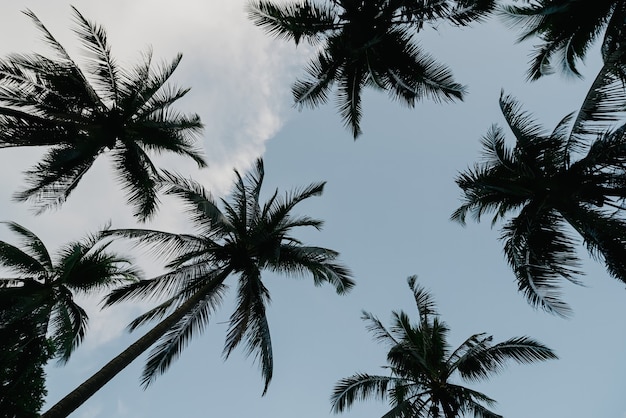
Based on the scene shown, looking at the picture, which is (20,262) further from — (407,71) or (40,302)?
(407,71)

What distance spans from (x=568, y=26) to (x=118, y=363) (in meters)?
15.0

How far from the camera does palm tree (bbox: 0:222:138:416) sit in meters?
10.9

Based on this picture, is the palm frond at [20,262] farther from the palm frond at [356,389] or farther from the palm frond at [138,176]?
the palm frond at [356,389]

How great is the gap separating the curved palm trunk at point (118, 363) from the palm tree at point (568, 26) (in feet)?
36.2

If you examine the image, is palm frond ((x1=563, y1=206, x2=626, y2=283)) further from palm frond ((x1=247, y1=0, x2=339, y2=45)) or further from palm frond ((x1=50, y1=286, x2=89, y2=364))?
palm frond ((x1=50, y1=286, x2=89, y2=364))

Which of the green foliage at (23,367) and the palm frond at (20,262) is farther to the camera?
the palm frond at (20,262)

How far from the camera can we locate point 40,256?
14.0 m

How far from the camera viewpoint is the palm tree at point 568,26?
10469 mm

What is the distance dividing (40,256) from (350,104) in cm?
1196

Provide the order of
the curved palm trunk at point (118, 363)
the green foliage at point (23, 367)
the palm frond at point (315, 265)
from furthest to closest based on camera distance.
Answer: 1. the palm frond at point (315, 265)
2. the green foliage at point (23, 367)
3. the curved palm trunk at point (118, 363)

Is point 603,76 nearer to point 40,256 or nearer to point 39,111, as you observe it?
point 39,111

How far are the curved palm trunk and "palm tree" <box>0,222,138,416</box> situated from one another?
3.25 m

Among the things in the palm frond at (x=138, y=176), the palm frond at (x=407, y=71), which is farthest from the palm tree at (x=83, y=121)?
the palm frond at (x=407, y=71)

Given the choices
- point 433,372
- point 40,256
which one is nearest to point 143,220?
point 40,256
